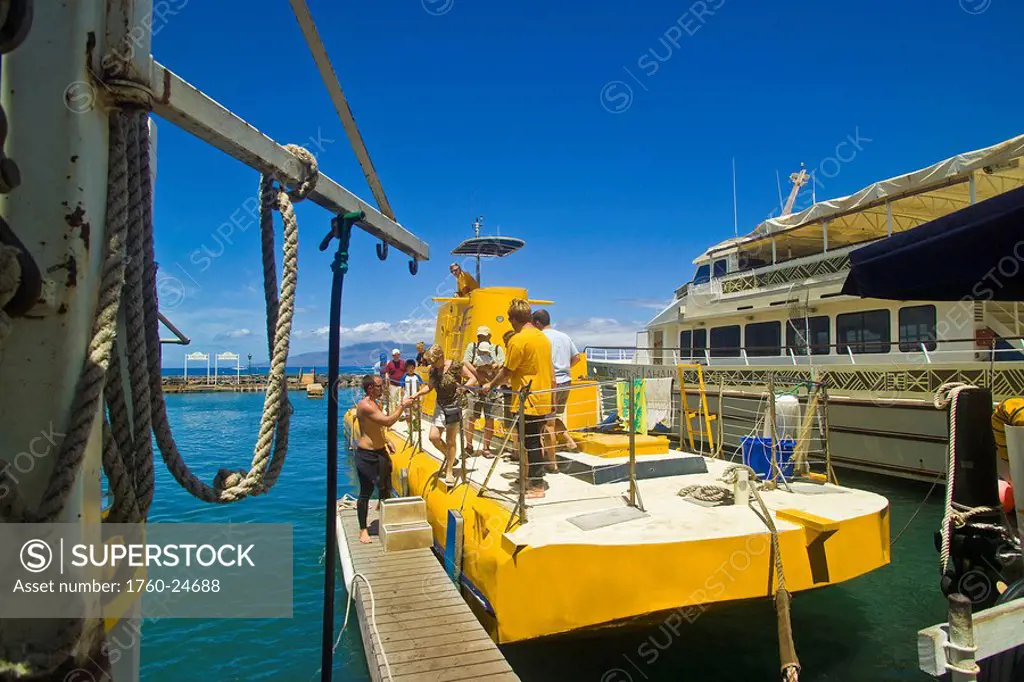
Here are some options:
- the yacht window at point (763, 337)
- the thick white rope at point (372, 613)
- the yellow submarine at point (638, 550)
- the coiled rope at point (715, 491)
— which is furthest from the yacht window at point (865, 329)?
the thick white rope at point (372, 613)

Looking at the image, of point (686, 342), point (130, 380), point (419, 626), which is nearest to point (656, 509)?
point (419, 626)

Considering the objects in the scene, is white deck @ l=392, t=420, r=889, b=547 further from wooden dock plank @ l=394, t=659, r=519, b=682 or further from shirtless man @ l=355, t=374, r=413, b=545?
shirtless man @ l=355, t=374, r=413, b=545

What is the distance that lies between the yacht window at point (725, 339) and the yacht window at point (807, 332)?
6.62 ft

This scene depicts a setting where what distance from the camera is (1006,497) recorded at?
159 inches

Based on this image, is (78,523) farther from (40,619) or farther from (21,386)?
(21,386)

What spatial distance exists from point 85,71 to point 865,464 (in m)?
14.9

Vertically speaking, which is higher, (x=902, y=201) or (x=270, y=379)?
(x=902, y=201)

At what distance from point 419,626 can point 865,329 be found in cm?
1437

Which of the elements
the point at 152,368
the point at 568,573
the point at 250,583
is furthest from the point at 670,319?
the point at 152,368

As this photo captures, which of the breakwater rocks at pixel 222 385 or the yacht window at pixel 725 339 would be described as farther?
the breakwater rocks at pixel 222 385

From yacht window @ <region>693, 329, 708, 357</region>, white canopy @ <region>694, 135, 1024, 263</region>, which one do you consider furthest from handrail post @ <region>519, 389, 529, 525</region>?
yacht window @ <region>693, 329, 708, 357</region>

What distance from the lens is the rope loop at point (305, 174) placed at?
8.01 feet

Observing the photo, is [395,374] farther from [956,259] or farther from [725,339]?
[725,339]

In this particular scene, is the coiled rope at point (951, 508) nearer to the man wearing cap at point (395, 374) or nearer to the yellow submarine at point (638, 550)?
the yellow submarine at point (638, 550)
